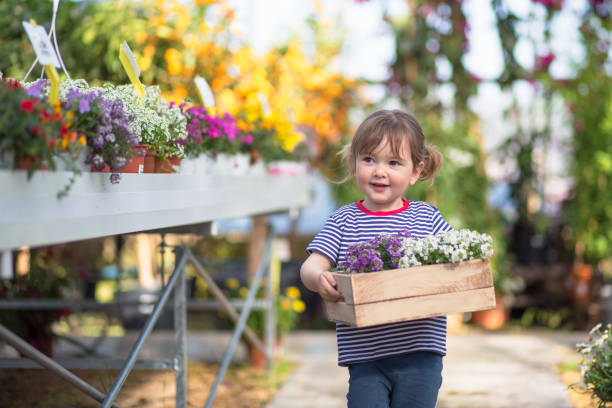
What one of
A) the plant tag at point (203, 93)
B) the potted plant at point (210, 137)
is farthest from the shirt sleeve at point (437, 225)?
the plant tag at point (203, 93)

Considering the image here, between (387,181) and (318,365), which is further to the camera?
(318,365)

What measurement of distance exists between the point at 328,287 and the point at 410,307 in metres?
0.21

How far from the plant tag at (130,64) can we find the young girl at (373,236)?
0.73 metres

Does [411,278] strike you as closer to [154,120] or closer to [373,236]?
[373,236]

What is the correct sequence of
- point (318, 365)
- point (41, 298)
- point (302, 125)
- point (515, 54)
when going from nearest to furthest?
1. point (41, 298)
2. point (318, 365)
3. point (302, 125)
4. point (515, 54)

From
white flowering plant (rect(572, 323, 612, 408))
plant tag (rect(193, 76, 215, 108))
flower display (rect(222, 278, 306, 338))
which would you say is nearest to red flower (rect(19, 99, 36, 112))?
plant tag (rect(193, 76, 215, 108))

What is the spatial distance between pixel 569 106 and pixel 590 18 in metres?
0.85

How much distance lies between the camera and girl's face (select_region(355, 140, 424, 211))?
6.68 ft

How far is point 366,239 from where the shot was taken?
6.74 feet

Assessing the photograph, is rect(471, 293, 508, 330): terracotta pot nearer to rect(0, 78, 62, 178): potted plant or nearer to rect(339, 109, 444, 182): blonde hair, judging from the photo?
rect(339, 109, 444, 182): blonde hair

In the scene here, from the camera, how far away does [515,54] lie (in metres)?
6.71

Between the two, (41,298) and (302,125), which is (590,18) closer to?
(302,125)

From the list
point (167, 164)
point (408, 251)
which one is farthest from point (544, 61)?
point (408, 251)

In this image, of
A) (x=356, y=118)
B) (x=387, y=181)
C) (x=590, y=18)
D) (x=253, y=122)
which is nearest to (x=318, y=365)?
(x=253, y=122)
